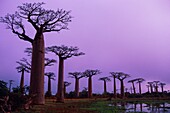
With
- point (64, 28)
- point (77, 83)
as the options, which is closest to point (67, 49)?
point (64, 28)

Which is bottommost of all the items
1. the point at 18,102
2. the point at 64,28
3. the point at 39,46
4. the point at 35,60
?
the point at 18,102

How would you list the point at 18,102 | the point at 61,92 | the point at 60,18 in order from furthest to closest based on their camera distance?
the point at 61,92
the point at 60,18
the point at 18,102

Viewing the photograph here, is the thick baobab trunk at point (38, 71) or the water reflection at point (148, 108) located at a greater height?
the thick baobab trunk at point (38, 71)

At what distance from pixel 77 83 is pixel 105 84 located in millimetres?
9889

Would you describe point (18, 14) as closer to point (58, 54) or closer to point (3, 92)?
point (3, 92)

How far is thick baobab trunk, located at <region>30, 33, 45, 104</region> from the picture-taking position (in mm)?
14664

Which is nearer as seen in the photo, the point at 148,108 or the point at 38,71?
the point at 38,71

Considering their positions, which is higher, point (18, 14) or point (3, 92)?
point (18, 14)

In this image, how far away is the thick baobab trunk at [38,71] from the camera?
48.1ft

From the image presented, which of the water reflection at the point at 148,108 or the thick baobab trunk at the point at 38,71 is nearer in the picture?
the thick baobab trunk at the point at 38,71

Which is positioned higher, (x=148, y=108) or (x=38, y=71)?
(x=38, y=71)

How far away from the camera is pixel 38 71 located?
1509 cm

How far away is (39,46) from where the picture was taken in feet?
52.2

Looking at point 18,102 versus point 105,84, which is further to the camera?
point 105,84
